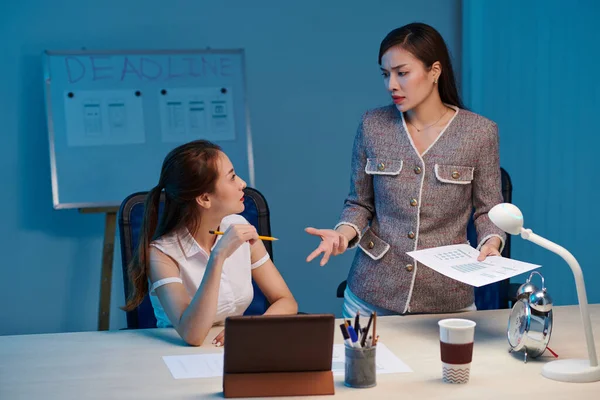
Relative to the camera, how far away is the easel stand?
12.1ft

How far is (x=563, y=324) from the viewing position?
2186 millimetres

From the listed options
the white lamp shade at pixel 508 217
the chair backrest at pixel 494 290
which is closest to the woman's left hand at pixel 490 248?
the white lamp shade at pixel 508 217

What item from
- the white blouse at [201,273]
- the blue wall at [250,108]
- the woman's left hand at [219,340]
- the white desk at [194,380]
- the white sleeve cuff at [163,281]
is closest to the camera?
the white desk at [194,380]

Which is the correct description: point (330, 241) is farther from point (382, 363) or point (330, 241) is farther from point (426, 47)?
point (426, 47)

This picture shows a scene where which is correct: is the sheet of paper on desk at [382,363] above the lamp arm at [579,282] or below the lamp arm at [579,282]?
below

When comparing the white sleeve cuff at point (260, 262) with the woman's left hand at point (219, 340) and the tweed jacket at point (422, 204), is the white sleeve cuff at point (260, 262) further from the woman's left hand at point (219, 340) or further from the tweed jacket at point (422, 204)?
the woman's left hand at point (219, 340)

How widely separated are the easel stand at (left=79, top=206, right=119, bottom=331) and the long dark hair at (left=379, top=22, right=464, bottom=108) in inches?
69.2

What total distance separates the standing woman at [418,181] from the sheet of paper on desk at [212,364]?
467mm

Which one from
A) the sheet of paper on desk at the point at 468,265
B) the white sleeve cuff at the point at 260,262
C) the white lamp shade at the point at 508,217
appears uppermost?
the white lamp shade at the point at 508,217

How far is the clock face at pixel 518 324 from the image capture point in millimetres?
1861

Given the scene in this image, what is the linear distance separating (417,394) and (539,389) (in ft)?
0.81

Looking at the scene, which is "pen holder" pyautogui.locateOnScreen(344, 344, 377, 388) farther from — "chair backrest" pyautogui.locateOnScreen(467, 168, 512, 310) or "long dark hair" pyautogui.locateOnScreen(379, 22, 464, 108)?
"chair backrest" pyautogui.locateOnScreen(467, 168, 512, 310)

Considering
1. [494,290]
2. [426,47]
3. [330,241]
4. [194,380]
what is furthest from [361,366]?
[494,290]

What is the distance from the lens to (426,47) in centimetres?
236
